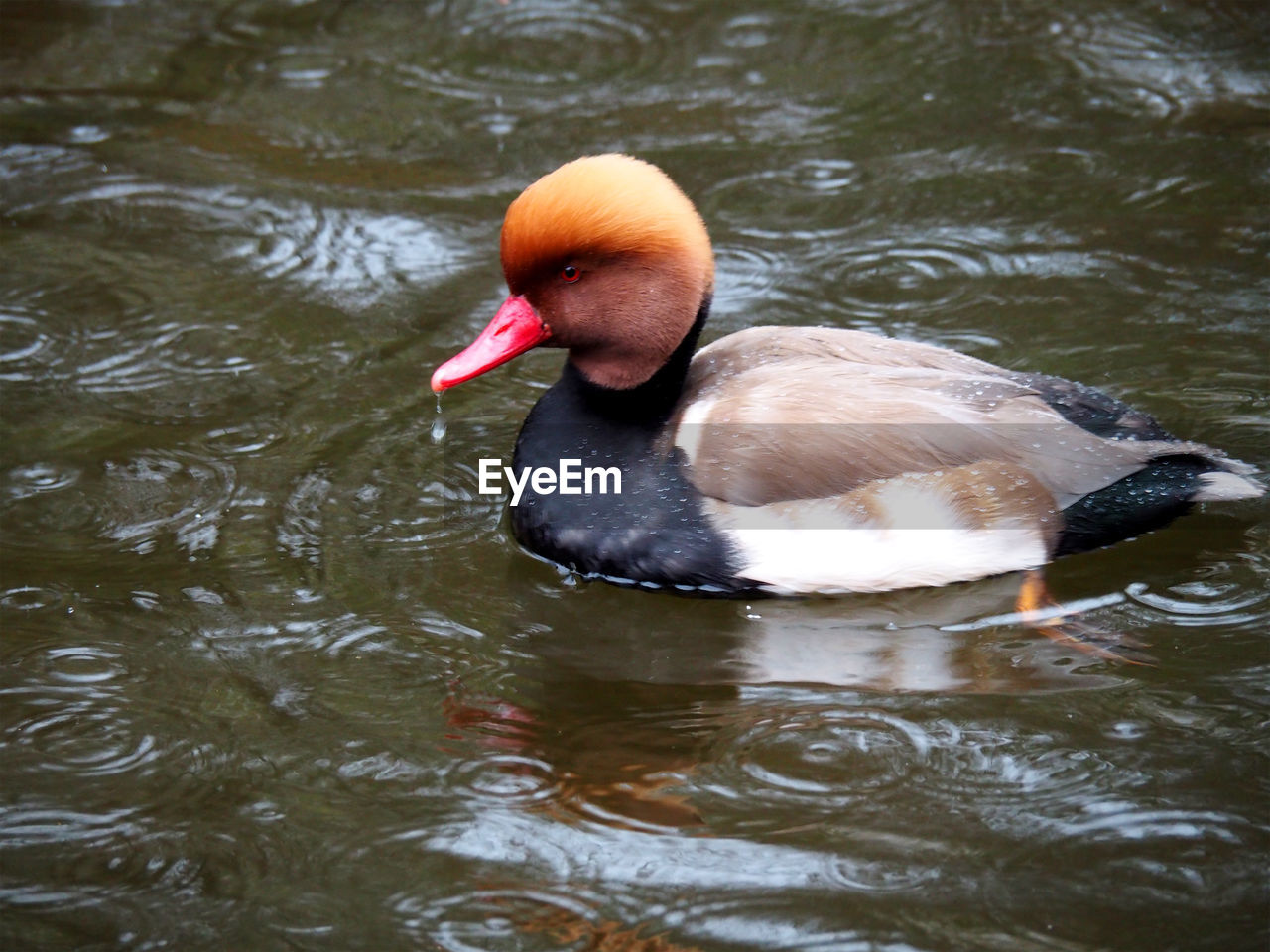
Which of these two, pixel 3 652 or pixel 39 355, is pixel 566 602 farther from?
pixel 39 355

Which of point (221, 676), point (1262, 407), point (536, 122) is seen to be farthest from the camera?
point (536, 122)

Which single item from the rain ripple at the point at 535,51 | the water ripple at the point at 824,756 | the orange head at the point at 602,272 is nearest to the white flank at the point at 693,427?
the orange head at the point at 602,272

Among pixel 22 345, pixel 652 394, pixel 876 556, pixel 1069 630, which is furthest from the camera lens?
pixel 22 345

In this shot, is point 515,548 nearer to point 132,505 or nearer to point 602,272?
point 602,272

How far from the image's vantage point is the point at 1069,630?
4160mm

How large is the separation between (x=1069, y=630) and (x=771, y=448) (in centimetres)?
94

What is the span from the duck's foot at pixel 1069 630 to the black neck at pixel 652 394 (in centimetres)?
114

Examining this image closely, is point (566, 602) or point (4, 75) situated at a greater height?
point (4, 75)

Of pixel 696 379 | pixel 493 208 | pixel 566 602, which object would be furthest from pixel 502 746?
pixel 493 208

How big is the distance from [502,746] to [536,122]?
399 centimetres

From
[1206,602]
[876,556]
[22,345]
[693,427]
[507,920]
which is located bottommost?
Result: [507,920]

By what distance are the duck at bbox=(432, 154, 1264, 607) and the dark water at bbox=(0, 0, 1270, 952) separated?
147 millimetres

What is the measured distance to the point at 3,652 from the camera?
413 cm

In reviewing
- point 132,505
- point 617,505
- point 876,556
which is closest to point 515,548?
point 617,505
